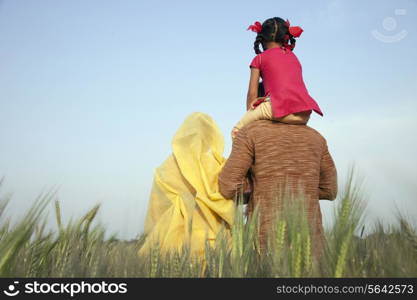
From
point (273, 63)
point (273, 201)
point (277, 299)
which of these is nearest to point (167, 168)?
point (273, 201)

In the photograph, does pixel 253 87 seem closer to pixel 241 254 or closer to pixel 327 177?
pixel 327 177

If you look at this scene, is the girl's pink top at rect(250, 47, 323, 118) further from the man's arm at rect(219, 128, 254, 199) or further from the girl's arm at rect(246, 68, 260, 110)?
the man's arm at rect(219, 128, 254, 199)

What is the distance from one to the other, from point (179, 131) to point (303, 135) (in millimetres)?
874

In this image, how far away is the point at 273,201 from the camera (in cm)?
246

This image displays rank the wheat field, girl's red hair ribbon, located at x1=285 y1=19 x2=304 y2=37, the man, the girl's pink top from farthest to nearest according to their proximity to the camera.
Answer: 1. girl's red hair ribbon, located at x1=285 y1=19 x2=304 y2=37
2. the girl's pink top
3. the man
4. the wheat field

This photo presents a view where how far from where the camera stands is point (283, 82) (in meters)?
2.69

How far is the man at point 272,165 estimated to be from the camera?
2475 mm

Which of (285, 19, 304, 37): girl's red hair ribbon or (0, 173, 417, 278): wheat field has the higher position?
(285, 19, 304, 37): girl's red hair ribbon

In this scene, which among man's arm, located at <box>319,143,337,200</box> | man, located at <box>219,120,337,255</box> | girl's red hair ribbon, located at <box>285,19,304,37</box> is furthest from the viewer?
girl's red hair ribbon, located at <box>285,19,304,37</box>

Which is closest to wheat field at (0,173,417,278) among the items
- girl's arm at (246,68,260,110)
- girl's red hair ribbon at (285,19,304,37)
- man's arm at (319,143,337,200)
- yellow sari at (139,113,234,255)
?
yellow sari at (139,113,234,255)

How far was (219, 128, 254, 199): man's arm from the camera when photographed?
2529mm

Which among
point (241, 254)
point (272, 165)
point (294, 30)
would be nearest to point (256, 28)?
point (294, 30)

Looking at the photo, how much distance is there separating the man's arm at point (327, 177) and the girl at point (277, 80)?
0.31 meters

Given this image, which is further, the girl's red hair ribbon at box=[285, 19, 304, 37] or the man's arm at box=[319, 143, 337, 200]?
the girl's red hair ribbon at box=[285, 19, 304, 37]
